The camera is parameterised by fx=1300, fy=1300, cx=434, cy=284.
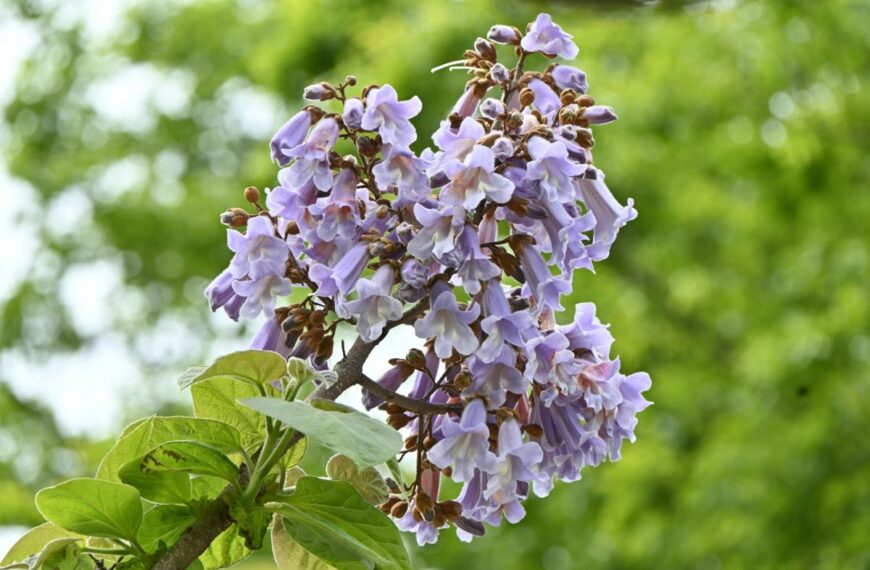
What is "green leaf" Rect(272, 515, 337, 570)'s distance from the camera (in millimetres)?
1167

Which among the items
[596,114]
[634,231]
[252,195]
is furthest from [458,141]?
[634,231]

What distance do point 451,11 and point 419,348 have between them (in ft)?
23.4

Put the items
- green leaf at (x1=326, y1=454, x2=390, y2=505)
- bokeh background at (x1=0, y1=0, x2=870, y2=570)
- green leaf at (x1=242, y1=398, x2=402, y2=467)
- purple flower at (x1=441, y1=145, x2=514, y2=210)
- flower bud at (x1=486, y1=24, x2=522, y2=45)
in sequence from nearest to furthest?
green leaf at (x1=242, y1=398, x2=402, y2=467)
purple flower at (x1=441, y1=145, x2=514, y2=210)
green leaf at (x1=326, y1=454, x2=390, y2=505)
flower bud at (x1=486, y1=24, x2=522, y2=45)
bokeh background at (x1=0, y1=0, x2=870, y2=570)

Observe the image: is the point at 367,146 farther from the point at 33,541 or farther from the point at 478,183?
the point at 33,541

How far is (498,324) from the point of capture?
1.10 metres

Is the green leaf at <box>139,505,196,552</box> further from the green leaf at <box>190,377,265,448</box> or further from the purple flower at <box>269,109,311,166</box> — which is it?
the purple flower at <box>269,109,311,166</box>

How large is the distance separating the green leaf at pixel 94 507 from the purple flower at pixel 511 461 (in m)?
0.31

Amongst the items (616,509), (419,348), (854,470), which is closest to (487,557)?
(616,509)

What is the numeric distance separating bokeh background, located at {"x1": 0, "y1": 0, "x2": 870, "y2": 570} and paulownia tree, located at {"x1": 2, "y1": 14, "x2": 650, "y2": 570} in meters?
3.20

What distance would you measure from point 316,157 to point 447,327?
0.20 meters

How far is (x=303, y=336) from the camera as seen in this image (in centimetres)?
119

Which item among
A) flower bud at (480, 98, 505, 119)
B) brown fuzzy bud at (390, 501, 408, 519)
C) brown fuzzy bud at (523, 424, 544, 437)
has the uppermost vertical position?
flower bud at (480, 98, 505, 119)

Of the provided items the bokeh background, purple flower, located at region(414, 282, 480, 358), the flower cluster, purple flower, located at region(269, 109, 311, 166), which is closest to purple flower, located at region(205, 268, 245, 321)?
the flower cluster

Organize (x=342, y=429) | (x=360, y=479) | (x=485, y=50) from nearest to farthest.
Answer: (x=342, y=429) → (x=360, y=479) → (x=485, y=50)
